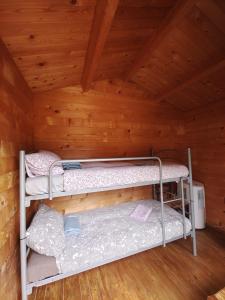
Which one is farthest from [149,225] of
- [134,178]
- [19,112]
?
[19,112]

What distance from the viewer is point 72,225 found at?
203 centimetres

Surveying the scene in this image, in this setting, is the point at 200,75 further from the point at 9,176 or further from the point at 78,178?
the point at 9,176

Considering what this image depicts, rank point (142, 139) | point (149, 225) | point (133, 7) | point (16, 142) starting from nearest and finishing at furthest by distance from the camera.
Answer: point (133, 7), point (16, 142), point (149, 225), point (142, 139)

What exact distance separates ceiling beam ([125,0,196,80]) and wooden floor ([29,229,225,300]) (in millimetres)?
2555

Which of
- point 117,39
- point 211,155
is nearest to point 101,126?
point 117,39

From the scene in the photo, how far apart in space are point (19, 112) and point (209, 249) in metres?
3.02

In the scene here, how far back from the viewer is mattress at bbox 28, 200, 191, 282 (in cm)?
147

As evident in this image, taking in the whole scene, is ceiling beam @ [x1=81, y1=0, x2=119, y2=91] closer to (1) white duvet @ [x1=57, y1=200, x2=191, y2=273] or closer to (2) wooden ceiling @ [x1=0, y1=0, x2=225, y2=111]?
(2) wooden ceiling @ [x1=0, y1=0, x2=225, y2=111]

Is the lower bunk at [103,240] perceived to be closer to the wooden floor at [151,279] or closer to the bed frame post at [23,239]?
the bed frame post at [23,239]

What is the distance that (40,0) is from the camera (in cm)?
101

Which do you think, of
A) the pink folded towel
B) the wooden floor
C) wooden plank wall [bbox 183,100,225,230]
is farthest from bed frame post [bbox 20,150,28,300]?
wooden plank wall [bbox 183,100,225,230]

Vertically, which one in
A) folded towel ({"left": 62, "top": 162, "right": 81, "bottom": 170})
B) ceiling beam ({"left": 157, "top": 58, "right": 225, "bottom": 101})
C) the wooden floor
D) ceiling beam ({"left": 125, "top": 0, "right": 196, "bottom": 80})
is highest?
ceiling beam ({"left": 125, "top": 0, "right": 196, "bottom": 80})

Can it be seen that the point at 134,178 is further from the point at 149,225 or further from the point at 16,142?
the point at 16,142

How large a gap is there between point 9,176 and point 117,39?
68.8 inches
